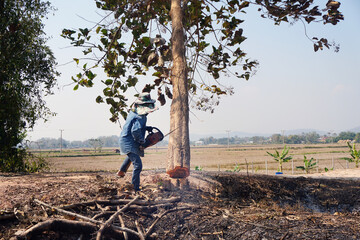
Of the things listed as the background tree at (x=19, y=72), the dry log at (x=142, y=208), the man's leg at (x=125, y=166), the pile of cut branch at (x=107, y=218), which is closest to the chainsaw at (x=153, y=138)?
the man's leg at (x=125, y=166)

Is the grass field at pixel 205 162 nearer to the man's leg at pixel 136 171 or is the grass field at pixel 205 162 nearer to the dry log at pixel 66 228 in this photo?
the man's leg at pixel 136 171

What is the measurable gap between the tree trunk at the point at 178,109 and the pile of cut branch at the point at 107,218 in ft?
3.04

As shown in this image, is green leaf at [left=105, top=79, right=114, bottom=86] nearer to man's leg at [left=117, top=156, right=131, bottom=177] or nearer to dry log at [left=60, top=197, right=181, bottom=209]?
man's leg at [left=117, top=156, right=131, bottom=177]

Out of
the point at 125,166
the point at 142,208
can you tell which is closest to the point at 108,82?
the point at 125,166

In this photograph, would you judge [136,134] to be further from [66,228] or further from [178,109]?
[66,228]

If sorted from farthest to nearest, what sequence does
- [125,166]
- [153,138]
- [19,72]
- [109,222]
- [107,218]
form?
1. [19,72]
2. [125,166]
3. [153,138]
4. [107,218]
5. [109,222]

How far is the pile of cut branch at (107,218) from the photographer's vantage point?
404 centimetres

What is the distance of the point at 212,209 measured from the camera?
509cm

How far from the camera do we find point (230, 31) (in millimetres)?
7250

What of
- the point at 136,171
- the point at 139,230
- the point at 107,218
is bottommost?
the point at 139,230

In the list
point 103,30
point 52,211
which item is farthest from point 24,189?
point 103,30

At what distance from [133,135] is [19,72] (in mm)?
8590

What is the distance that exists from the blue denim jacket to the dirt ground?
674mm

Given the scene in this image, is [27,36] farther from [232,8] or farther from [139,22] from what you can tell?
[232,8]
